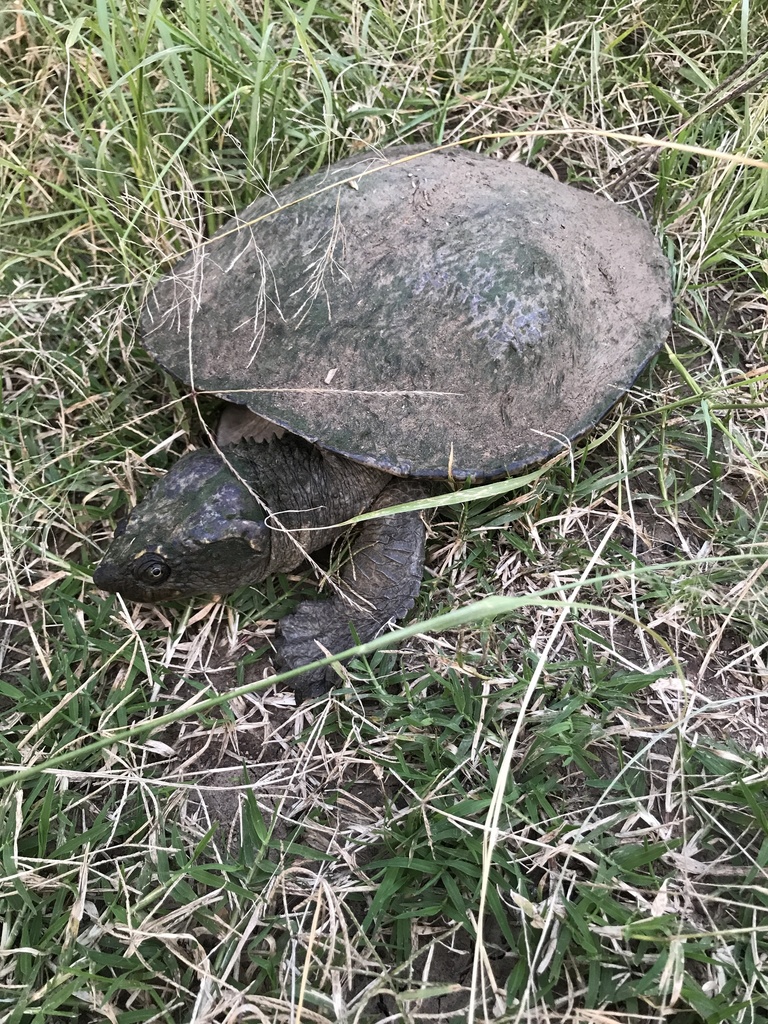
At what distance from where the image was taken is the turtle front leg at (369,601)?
6.42 feet

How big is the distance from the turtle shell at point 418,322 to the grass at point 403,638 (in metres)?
0.20

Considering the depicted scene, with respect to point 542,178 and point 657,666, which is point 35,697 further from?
point 542,178

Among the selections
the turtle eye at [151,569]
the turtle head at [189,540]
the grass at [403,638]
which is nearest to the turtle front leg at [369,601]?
the grass at [403,638]

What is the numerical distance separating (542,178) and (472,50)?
954 millimetres

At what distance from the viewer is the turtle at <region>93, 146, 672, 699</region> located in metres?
1.90

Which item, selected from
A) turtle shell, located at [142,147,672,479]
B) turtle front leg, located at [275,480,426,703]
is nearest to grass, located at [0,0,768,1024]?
turtle front leg, located at [275,480,426,703]

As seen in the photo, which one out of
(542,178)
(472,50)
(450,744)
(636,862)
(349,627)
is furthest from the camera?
(472,50)

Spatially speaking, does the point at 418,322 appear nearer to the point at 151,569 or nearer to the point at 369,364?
the point at 369,364

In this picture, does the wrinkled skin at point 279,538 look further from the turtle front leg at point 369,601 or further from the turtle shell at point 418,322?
the turtle shell at point 418,322

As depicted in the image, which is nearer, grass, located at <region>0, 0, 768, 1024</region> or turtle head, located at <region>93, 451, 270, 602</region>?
grass, located at <region>0, 0, 768, 1024</region>

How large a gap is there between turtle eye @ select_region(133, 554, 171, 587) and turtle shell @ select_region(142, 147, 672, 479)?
541 mm

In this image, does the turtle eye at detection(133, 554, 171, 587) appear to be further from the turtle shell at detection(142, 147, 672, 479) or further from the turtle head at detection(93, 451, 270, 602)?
the turtle shell at detection(142, 147, 672, 479)

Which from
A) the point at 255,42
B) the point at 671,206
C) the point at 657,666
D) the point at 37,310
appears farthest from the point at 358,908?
the point at 255,42

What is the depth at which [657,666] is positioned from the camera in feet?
6.05
